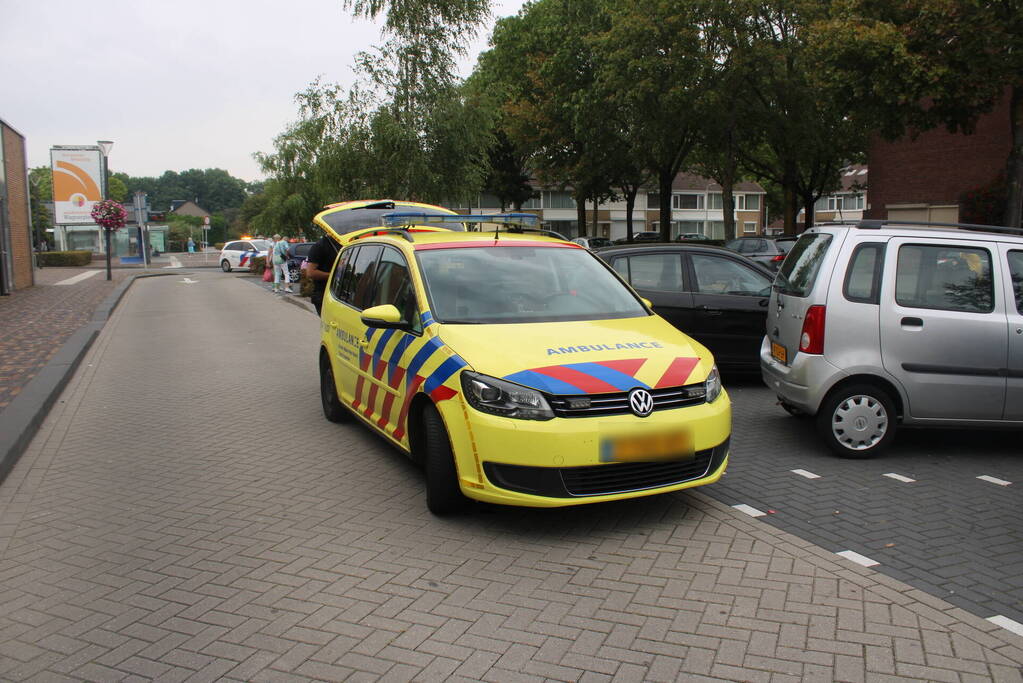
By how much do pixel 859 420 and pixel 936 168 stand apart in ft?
78.8

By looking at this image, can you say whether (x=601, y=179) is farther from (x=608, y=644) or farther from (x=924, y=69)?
(x=608, y=644)

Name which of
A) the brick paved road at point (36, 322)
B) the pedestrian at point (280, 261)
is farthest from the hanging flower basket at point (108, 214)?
the pedestrian at point (280, 261)

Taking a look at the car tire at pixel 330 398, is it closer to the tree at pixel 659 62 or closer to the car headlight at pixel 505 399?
the car headlight at pixel 505 399

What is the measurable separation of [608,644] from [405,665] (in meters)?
0.84

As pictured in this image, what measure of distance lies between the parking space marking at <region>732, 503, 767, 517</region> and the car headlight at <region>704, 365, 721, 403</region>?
2.43 feet

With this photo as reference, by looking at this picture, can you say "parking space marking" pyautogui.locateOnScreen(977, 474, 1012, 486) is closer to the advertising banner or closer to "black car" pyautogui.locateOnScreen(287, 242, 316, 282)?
"black car" pyautogui.locateOnScreen(287, 242, 316, 282)

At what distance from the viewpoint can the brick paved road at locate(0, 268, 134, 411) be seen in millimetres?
9953

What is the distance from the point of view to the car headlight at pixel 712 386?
4922 millimetres

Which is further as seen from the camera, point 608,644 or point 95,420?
point 95,420

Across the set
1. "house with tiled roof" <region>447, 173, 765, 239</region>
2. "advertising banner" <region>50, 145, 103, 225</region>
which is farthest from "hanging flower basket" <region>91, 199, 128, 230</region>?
"house with tiled roof" <region>447, 173, 765, 239</region>

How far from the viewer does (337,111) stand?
21906 millimetres

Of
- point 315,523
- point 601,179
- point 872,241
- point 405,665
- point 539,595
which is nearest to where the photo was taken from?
point 405,665

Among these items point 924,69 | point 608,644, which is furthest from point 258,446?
point 924,69

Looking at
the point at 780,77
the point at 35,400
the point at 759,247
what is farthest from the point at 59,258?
the point at 35,400
